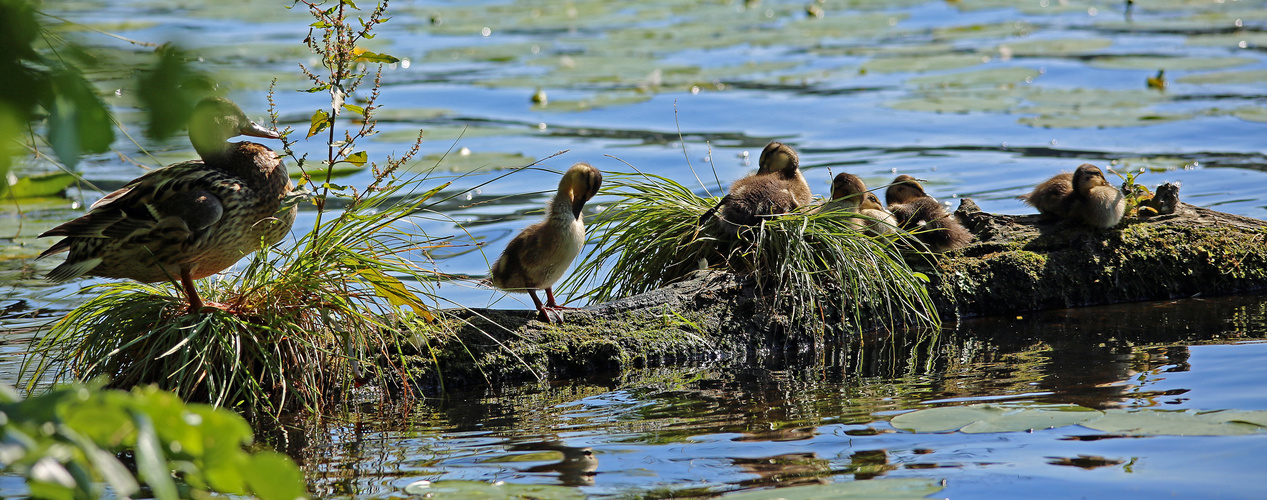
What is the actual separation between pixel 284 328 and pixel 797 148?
897 centimetres

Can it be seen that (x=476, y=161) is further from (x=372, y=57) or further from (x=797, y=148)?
(x=372, y=57)

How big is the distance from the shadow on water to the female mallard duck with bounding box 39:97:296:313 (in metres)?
0.85

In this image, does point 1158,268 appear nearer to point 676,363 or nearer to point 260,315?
point 676,363

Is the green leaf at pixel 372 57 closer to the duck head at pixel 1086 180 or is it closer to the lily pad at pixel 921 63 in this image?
the duck head at pixel 1086 180

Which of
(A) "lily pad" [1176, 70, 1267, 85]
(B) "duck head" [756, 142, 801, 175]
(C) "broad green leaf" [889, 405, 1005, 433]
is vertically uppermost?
(A) "lily pad" [1176, 70, 1267, 85]

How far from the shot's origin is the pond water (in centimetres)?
388

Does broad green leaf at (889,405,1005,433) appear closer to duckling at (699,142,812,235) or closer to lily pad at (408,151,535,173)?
duckling at (699,142,812,235)

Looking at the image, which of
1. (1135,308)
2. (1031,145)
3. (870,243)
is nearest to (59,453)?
(870,243)

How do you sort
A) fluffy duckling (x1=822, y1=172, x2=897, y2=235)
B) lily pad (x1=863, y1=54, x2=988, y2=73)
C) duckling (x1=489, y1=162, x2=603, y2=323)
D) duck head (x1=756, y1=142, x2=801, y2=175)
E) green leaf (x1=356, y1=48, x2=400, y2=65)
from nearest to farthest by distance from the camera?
1. green leaf (x1=356, y1=48, x2=400, y2=65)
2. duckling (x1=489, y1=162, x2=603, y2=323)
3. fluffy duckling (x1=822, y1=172, x2=897, y2=235)
4. duck head (x1=756, y1=142, x2=801, y2=175)
5. lily pad (x1=863, y1=54, x2=988, y2=73)

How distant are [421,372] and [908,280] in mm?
2590

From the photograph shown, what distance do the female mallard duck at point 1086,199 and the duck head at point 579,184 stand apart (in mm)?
2856

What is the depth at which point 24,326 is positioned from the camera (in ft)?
23.0

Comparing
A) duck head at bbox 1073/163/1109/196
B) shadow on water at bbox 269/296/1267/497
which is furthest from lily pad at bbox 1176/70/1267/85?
shadow on water at bbox 269/296/1267/497

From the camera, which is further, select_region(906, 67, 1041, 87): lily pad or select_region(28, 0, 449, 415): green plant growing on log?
select_region(906, 67, 1041, 87): lily pad
